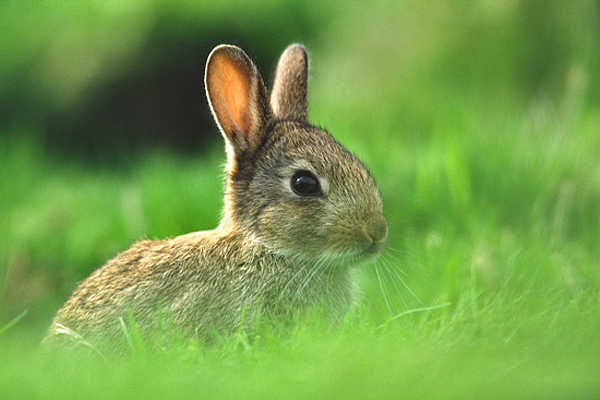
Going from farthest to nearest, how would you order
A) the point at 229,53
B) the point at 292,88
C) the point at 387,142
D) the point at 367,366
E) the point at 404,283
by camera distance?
the point at 387,142 → the point at 292,88 → the point at 404,283 → the point at 229,53 → the point at 367,366

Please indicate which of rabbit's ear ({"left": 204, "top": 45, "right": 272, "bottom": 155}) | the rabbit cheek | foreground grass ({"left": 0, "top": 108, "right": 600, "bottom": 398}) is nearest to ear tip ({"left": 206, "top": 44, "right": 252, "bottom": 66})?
rabbit's ear ({"left": 204, "top": 45, "right": 272, "bottom": 155})

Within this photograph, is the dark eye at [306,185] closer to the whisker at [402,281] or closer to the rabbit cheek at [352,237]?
the rabbit cheek at [352,237]

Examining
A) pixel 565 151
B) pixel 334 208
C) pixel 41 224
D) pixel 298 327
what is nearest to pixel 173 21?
pixel 41 224

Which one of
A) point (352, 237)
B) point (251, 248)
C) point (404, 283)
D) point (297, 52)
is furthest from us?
point (297, 52)

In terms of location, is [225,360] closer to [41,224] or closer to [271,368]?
[271,368]

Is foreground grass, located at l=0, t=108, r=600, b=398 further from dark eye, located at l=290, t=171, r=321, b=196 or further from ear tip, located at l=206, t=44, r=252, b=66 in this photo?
ear tip, located at l=206, t=44, r=252, b=66

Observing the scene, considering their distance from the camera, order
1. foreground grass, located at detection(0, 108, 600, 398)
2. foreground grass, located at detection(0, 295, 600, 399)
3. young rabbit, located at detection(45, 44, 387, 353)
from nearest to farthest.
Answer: foreground grass, located at detection(0, 295, 600, 399)
foreground grass, located at detection(0, 108, 600, 398)
young rabbit, located at detection(45, 44, 387, 353)

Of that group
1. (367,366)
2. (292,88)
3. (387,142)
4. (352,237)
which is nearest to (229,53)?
(292,88)

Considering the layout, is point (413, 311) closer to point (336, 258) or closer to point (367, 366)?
point (336, 258)
